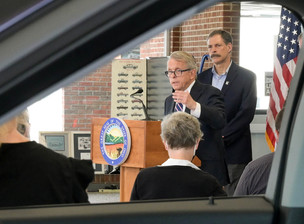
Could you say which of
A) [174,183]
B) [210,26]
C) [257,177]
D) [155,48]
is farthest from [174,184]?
[155,48]

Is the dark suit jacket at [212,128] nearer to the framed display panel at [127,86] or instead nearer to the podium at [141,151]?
the podium at [141,151]

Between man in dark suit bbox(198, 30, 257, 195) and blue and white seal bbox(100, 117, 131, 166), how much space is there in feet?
3.20

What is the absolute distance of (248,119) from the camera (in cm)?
627

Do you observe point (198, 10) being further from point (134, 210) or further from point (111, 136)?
point (111, 136)

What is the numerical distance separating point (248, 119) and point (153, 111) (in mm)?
3669

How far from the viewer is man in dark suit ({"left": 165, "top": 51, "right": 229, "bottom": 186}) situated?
4.77 meters

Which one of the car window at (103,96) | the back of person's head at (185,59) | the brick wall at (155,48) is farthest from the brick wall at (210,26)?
the back of person's head at (185,59)

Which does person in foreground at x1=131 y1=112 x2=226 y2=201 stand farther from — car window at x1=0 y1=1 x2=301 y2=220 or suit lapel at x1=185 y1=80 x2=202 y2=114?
car window at x1=0 y1=1 x2=301 y2=220

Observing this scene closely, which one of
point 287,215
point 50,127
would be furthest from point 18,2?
point 50,127

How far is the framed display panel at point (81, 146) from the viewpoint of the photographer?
34.6 feet

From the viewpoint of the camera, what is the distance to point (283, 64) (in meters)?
7.99

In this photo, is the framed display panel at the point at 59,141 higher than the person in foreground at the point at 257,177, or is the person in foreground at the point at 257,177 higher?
the person in foreground at the point at 257,177

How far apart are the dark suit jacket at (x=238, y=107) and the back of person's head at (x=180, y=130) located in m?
A: 2.40

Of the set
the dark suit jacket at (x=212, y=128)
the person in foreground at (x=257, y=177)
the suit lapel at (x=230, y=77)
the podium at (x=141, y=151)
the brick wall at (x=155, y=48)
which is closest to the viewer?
the person in foreground at (x=257, y=177)
